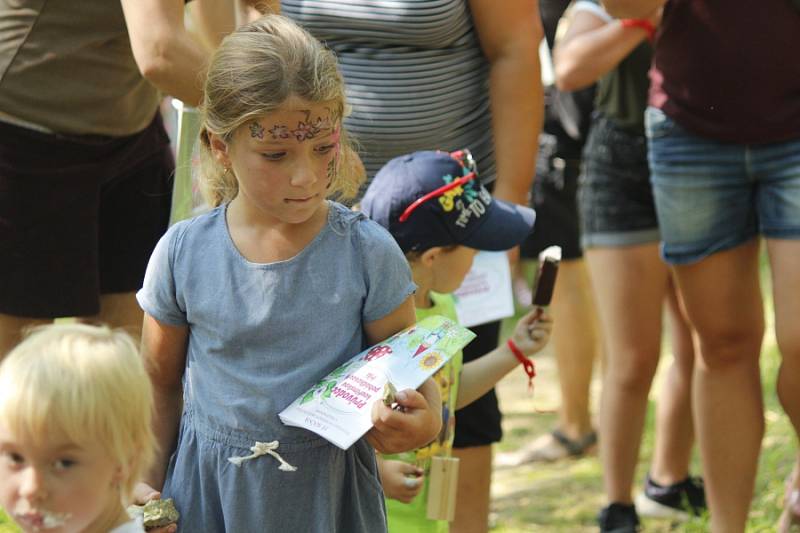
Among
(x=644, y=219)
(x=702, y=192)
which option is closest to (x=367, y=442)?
(x=702, y=192)

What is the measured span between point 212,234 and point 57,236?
32.7 inches

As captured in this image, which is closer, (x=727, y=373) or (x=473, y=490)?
(x=473, y=490)

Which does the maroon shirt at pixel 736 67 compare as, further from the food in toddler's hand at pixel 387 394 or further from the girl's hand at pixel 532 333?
the food in toddler's hand at pixel 387 394

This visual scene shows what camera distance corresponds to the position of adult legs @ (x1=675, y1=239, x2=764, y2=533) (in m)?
3.51

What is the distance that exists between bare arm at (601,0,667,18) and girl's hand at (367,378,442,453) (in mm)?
1420

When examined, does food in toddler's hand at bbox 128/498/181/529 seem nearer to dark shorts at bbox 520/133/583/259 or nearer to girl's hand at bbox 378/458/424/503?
girl's hand at bbox 378/458/424/503

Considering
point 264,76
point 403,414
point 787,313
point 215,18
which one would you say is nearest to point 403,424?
point 403,414

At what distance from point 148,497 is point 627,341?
218 cm

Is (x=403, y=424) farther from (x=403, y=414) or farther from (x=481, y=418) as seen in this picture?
(x=481, y=418)

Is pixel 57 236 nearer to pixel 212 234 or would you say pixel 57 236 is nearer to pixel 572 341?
pixel 212 234

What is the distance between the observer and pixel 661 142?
3531mm

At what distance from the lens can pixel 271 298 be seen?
2.30 meters

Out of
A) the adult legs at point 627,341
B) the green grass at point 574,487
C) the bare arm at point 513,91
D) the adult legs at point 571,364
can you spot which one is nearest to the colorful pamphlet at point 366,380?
the bare arm at point 513,91

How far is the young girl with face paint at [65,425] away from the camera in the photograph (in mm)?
1948
